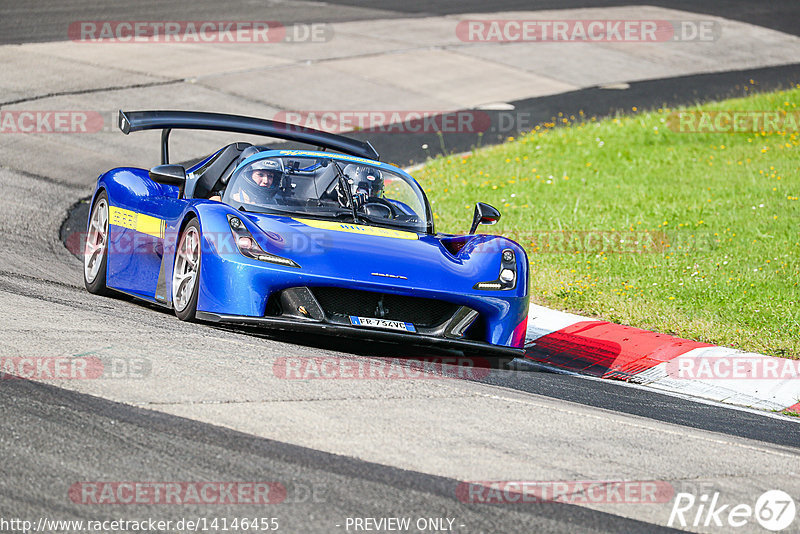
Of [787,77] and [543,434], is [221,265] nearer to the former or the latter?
[543,434]

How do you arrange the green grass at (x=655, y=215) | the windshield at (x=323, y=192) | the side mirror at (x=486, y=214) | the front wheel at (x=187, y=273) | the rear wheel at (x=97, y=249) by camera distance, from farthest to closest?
the green grass at (x=655, y=215) < the rear wheel at (x=97, y=249) < the side mirror at (x=486, y=214) < the windshield at (x=323, y=192) < the front wheel at (x=187, y=273)

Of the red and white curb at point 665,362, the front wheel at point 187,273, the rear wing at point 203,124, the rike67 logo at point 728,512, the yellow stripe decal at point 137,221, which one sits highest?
the rear wing at point 203,124

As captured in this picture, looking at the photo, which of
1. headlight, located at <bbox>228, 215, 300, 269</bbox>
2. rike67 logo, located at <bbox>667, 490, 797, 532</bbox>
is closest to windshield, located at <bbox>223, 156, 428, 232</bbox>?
headlight, located at <bbox>228, 215, 300, 269</bbox>

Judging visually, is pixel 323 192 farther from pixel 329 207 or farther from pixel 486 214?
pixel 486 214

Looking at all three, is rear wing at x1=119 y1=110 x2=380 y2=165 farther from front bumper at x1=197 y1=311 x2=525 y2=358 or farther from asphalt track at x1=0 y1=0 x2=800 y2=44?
asphalt track at x1=0 y1=0 x2=800 y2=44

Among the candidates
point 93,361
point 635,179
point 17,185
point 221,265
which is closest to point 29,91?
point 17,185

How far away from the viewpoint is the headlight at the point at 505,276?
24.9ft

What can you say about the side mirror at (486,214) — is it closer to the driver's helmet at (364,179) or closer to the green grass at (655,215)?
the driver's helmet at (364,179)

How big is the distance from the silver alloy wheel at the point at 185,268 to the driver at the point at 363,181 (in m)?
1.52

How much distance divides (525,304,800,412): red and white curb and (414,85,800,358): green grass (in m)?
0.33

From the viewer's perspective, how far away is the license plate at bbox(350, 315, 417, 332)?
23.1 feet

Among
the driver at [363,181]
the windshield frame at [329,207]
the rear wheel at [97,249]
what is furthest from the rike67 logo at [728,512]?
the rear wheel at [97,249]

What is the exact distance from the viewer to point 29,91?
17938 mm

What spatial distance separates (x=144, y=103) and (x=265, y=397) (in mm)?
13559
